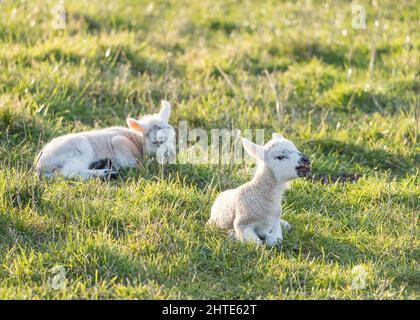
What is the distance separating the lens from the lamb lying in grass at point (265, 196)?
6.02 meters

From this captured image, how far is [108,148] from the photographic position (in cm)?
770

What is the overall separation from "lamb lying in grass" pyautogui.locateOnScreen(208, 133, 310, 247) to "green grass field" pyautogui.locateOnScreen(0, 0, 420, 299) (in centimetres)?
16

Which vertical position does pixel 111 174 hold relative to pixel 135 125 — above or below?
below

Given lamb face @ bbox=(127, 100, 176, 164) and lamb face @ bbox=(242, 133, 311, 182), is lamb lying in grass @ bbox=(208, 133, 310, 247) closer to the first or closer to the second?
lamb face @ bbox=(242, 133, 311, 182)

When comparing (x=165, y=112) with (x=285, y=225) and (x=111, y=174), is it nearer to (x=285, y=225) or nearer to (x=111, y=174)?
(x=111, y=174)

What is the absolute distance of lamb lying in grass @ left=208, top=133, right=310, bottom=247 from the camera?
6.02m

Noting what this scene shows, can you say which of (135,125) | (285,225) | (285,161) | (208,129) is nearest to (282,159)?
(285,161)

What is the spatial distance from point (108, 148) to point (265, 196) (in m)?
2.14

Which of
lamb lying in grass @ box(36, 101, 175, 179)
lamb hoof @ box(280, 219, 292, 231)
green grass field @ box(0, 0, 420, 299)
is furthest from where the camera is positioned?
lamb lying in grass @ box(36, 101, 175, 179)

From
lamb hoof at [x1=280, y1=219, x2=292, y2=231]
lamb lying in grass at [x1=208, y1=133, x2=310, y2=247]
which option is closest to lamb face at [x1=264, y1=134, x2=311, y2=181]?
lamb lying in grass at [x1=208, y1=133, x2=310, y2=247]

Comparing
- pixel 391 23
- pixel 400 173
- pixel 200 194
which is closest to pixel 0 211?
pixel 200 194

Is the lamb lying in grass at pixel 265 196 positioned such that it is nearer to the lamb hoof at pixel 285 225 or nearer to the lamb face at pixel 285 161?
the lamb face at pixel 285 161

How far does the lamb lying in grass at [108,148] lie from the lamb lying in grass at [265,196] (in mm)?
1430
